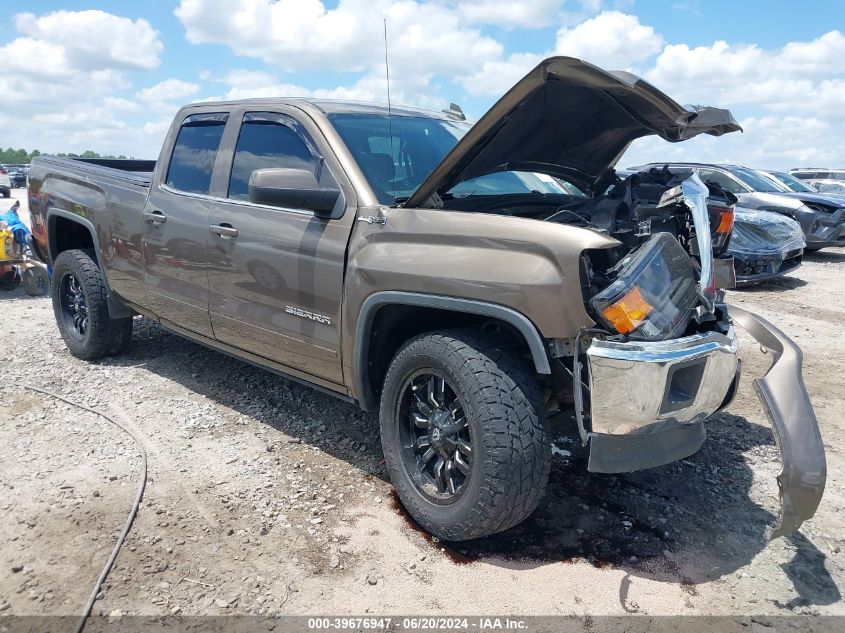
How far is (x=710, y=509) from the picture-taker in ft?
10.8

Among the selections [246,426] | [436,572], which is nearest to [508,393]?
[436,572]

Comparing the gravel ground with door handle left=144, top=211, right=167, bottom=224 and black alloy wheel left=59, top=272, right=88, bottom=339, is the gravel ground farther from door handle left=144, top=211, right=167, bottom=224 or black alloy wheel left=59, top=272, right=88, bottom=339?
door handle left=144, top=211, right=167, bottom=224

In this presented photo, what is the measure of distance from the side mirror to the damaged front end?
131 cm

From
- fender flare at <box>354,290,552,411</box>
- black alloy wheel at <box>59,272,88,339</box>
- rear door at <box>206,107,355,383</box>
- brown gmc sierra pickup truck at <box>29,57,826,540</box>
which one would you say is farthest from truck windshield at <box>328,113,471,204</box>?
black alloy wheel at <box>59,272,88,339</box>

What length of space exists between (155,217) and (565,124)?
107 inches

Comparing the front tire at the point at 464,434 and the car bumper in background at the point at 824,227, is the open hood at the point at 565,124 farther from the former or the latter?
the car bumper in background at the point at 824,227

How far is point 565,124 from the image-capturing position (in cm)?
334

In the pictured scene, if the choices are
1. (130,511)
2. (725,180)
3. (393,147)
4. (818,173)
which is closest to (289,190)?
(393,147)

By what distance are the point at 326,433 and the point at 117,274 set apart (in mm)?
2128

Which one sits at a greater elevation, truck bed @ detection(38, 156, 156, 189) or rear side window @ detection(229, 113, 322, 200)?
rear side window @ detection(229, 113, 322, 200)

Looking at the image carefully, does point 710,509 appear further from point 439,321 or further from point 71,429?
point 71,429

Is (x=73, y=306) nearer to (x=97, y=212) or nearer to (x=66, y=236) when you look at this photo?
(x=66, y=236)

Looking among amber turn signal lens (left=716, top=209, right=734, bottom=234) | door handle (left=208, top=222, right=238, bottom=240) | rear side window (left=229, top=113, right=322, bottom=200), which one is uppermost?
rear side window (left=229, top=113, right=322, bottom=200)

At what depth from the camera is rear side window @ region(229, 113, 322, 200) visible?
358cm
